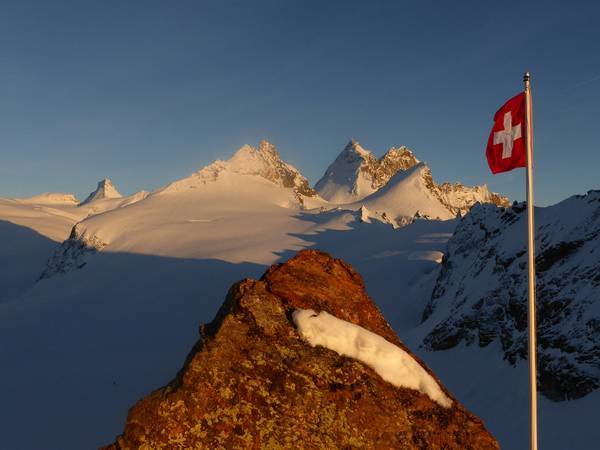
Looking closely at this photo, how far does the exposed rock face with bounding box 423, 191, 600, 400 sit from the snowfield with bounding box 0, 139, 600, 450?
2.20 ft

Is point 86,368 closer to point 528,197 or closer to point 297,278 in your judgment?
point 297,278

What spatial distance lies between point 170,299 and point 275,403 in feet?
111

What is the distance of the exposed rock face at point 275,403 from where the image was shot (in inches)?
243

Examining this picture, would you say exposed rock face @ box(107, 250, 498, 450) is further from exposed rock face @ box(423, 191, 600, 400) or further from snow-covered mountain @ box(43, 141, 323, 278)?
snow-covered mountain @ box(43, 141, 323, 278)

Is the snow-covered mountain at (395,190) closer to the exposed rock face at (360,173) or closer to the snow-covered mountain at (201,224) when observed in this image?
the exposed rock face at (360,173)

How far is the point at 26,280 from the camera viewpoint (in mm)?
74562

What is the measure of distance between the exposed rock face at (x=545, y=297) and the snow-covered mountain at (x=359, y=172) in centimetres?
15057

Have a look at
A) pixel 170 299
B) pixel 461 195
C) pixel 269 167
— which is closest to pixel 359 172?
pixel 269 167

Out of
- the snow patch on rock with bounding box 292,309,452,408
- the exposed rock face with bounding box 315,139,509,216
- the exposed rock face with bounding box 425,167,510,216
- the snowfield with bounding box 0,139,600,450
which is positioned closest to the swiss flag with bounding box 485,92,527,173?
the snow patch on rock with bounding box 292,309,452,408

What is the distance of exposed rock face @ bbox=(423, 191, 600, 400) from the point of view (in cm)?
1352

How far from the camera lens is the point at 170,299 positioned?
38.9 meters

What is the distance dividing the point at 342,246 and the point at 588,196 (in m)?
35.7

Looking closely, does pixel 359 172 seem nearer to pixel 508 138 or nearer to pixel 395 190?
pixel 395 190

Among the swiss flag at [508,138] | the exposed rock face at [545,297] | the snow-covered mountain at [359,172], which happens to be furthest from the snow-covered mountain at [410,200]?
the swiss flag at [508,138]
